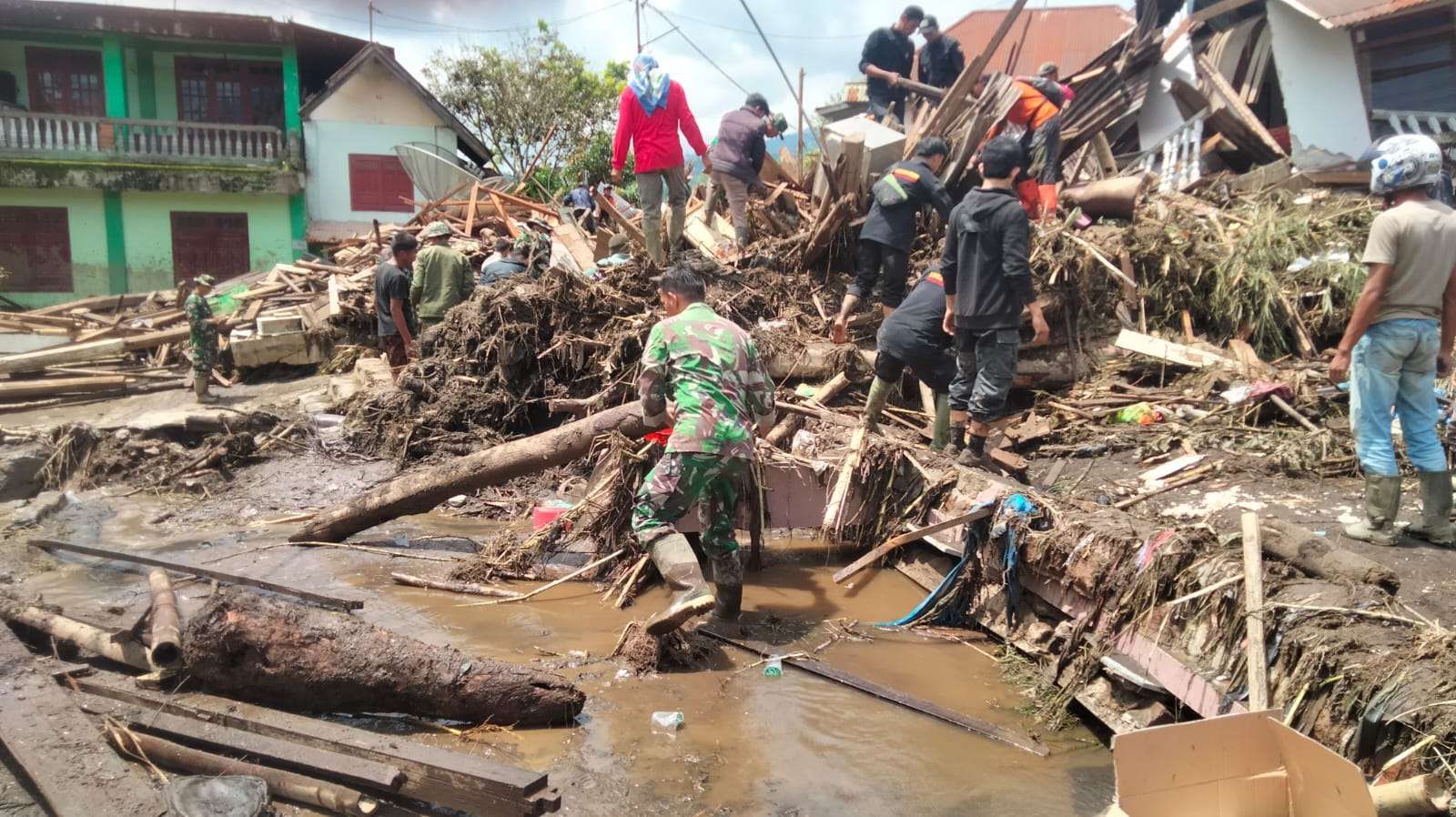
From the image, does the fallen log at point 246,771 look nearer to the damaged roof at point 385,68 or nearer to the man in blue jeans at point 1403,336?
the man in blue jeans at point 1403,336

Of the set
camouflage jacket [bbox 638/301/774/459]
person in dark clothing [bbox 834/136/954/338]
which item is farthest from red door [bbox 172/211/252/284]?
camouflage jacket [bbox 638/301/774/459]

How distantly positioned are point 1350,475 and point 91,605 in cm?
762

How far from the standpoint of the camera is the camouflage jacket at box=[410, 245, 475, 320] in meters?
9.60

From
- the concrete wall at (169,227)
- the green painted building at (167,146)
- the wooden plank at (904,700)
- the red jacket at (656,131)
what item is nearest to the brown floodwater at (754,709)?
the wooden plank at (904,700)

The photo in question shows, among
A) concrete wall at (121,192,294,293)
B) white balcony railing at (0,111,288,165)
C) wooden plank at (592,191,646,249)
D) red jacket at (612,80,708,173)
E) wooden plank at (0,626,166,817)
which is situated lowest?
wooden plank at (0,626,166,817)

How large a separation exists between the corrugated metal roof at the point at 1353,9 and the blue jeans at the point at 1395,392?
9.68 meters

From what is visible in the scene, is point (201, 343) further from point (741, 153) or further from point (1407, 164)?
point (1407, 164)

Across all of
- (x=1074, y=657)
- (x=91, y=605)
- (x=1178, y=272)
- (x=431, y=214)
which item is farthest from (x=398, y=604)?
(x=431, y=214)

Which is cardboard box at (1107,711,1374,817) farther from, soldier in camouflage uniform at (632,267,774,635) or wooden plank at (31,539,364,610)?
wooden plank at (31,539,364,610)

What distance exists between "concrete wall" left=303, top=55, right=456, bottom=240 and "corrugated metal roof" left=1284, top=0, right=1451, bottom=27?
2020 centimetres

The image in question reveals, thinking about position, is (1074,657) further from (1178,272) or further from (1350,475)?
(1178,272)

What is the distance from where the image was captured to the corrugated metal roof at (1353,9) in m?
11.8

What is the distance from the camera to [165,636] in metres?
3.80

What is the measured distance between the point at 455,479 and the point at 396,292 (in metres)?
4.13
